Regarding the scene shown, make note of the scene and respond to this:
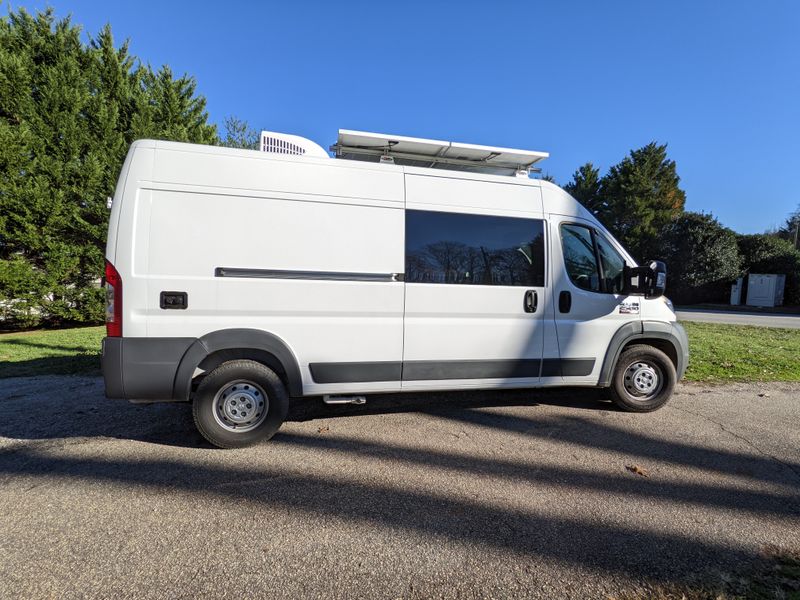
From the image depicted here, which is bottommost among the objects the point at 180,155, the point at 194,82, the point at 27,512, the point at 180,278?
the point at 27,512

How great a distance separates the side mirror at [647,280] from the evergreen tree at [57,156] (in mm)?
12738

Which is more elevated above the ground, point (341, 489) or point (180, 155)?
point (180, 155)

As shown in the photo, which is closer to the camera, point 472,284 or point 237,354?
point 237,354

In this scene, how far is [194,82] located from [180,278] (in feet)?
44.6

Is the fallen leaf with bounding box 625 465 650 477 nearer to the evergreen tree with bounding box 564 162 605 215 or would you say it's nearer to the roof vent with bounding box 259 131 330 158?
the roof vent with bounding box 259 131 330 158

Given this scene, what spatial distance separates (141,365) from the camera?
3529 millimetres

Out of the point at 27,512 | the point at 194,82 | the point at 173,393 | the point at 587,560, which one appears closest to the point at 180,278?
the point at 173,393

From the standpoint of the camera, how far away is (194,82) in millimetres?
14273

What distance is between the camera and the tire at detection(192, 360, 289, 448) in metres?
3.70

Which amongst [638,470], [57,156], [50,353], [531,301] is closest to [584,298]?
[531,301]

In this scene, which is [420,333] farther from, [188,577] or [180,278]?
[188,577]

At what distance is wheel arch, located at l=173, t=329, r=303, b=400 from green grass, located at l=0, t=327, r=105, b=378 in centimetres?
387

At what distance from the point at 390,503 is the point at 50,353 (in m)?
7.76

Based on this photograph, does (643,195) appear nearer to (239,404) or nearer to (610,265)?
(610,265)
